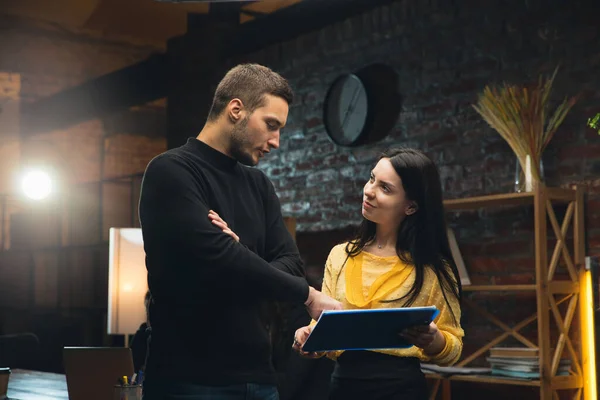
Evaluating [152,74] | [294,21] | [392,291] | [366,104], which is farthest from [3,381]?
[152,74]

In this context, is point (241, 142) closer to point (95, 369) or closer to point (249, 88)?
point (249, 88)

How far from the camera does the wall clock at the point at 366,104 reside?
4.97 m

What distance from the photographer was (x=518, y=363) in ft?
12.8

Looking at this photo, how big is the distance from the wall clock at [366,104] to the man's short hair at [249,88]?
3.11 meters

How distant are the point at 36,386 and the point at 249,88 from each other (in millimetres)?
2111

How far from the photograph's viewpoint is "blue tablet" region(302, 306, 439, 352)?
1.83 meters

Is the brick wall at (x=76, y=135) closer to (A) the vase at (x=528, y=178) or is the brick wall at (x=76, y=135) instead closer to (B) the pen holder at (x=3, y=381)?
(A) the vase at (x=528, y=178)

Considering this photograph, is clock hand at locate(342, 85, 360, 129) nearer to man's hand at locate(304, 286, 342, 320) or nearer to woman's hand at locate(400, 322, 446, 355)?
woman's hand at locate(400, 322, 446, 355)

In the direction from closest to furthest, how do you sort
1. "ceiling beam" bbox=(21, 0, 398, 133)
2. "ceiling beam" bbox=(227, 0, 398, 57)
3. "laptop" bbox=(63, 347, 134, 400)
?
"laptop" bbox=(63, 347, 134, 400) → "ceiling beam" bbox=(227, 0, 398, 57) → "ceiling beam" bbox=(21, 0, 398, 133)

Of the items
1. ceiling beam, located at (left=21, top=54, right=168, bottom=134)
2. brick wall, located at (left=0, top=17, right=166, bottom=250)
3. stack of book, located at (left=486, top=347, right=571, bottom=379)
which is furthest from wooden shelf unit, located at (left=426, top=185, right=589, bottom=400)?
brick wall, located at (left=0, top=17, right=166, bottom=250)

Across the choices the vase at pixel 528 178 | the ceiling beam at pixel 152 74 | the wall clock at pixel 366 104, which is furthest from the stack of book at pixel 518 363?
the ceiling beam at pixel 152 74

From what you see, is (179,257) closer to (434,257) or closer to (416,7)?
(434,257)

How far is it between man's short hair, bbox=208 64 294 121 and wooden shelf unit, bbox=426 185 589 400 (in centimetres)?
225

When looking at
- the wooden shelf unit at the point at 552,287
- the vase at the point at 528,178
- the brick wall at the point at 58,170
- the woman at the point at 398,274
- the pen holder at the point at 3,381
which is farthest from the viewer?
the brick wall at the point at 58,170
